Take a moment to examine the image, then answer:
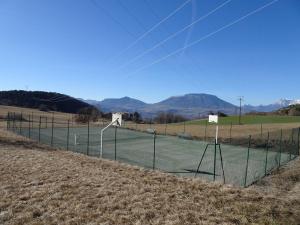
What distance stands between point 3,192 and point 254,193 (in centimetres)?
777

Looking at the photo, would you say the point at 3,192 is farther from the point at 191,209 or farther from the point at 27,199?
the point at 191,209

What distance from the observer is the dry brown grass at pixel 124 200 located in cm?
836

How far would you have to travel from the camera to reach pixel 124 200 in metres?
9.76

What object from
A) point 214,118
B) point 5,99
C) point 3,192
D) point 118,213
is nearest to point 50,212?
point 118,213

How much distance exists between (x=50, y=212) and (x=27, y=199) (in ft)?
4.41

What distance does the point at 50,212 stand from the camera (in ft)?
27.8

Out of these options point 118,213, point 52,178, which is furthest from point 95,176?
point 118,213

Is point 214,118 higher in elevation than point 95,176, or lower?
higher

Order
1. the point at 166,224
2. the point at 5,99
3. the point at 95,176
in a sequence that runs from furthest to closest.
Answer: the point at 5,99, the point at 95,176, the point at 166,224

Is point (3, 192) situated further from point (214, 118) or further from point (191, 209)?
point (214, 118)

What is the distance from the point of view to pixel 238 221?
8492mm

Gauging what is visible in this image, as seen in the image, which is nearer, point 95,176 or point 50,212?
point 50,212

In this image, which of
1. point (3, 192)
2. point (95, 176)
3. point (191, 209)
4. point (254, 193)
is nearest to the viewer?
point (191, 209)

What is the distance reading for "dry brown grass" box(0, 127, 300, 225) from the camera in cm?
836
